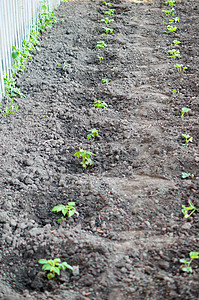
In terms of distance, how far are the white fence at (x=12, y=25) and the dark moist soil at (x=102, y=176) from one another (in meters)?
0.33

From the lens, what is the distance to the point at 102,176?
295 cm

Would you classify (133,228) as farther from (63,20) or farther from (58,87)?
(63,20)

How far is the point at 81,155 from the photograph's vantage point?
3.12 m

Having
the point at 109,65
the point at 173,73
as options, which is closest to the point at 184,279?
the point at 173,73

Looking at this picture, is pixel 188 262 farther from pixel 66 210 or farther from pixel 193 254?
pixel 66 210

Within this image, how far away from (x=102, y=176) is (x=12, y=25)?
265 centimetres

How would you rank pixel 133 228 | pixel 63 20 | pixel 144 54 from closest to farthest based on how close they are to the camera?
pixel 133 228 → pixel 144 54 → pixel 63 20

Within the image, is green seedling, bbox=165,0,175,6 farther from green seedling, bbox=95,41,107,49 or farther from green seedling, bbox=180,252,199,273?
green seedling, bbox=180,252,199,273

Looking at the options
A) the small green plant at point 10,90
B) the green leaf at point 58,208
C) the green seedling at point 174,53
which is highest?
the green seedling at point 174,53

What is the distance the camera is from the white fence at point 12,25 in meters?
3.98

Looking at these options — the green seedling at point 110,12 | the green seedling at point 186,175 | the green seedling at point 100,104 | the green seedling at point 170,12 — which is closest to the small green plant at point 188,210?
the green seedling at point 186,175

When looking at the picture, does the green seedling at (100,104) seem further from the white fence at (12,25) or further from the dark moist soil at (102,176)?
the white fence at (12,25)

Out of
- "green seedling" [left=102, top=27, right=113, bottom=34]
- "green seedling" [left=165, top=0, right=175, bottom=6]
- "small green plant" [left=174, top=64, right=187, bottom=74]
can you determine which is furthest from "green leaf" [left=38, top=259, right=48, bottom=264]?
"green seedling" [left=165, top=0, right=175, bottom=6]

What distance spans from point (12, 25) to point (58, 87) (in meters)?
1.04
